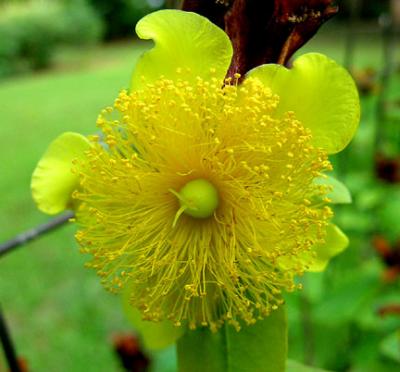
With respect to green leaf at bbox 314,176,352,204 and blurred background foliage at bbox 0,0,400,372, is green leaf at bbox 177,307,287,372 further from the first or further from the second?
blurred background foliage at bbox 0,0,400,372

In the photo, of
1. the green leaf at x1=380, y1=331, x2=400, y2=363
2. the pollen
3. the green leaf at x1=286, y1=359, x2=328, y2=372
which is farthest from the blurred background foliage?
the pollen

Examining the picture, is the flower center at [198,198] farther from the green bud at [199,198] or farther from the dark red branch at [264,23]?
the dark red branch at [264,23]

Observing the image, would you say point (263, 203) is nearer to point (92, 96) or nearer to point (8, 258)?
point (8, 258)

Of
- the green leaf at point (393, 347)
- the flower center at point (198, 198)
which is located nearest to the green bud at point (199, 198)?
the flower center at point (198, 198)

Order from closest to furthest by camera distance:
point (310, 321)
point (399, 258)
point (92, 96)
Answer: point (399, 258) → point (310, 321) → point (92, 96)

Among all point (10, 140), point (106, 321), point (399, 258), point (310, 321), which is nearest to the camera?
point (399, 258)

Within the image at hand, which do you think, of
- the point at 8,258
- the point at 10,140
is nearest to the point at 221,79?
the point at 8,258
